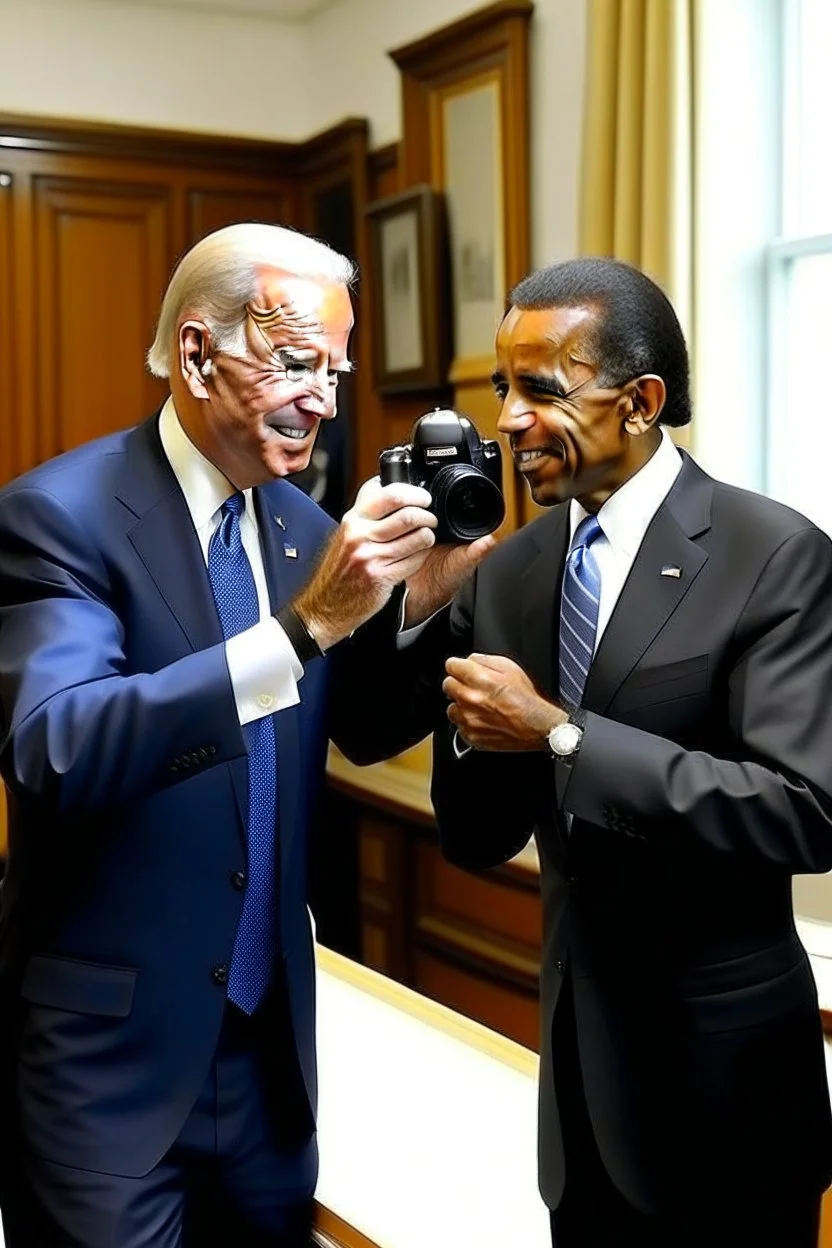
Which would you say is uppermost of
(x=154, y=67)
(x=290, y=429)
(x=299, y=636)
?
(x=154, y=67)

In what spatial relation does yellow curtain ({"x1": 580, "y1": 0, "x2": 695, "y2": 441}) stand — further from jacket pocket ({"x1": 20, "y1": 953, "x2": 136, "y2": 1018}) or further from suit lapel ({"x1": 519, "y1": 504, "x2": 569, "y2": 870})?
jacket pocket ({"x1": 20, "y1": 953, "x2": 136, "y2": 1018})

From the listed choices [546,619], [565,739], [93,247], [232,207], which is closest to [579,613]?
[546,619]

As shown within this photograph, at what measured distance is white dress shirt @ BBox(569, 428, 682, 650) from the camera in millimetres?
1464

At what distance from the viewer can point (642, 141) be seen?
3.36 metres

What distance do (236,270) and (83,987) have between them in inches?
29.7

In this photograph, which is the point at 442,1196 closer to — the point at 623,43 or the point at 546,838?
the point at 546,838

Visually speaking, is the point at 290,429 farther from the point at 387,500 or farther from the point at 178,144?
the point at 178,144

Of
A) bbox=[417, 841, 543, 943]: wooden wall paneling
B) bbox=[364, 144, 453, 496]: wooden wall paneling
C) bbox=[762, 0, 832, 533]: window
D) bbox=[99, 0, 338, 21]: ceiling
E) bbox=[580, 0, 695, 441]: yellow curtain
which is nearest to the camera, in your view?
bbox=[580, 0, 695, 441]: yellow curtain

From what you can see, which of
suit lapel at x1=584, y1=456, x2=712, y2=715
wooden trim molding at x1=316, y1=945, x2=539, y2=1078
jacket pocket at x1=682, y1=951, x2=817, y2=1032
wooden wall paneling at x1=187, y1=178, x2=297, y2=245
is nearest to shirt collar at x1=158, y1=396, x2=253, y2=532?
suit lapel at x1=584, y1=456, x2=712, y2=715

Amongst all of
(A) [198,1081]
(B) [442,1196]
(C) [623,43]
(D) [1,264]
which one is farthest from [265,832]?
(D) [1,264]

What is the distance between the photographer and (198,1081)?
154cm

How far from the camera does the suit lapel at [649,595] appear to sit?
1.40 m

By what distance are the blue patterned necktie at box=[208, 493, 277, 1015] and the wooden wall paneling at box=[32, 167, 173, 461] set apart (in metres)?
3.77

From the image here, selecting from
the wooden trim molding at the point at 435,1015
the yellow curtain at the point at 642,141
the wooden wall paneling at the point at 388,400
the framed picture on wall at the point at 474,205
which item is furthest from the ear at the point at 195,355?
the wooden wall paneling at the point at 388,400
